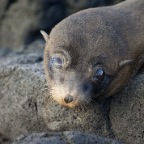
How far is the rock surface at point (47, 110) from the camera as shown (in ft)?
15.5

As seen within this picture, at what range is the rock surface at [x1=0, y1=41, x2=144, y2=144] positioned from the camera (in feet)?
15.5

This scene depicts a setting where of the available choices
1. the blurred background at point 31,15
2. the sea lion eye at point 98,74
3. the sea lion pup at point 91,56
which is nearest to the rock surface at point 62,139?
the sea lion pup at point 91,56

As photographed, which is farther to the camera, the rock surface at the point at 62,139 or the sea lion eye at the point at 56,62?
the sea lion eye at the point at 56,62

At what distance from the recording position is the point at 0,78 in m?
5.37

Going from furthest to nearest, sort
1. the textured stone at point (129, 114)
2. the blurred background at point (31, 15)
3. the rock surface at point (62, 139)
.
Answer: the blurred background at point (31, 15) < the textured stone at point (129, 114) < the rock surface at point (62, 139)

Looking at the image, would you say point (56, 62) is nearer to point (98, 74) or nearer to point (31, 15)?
point (98, 74)

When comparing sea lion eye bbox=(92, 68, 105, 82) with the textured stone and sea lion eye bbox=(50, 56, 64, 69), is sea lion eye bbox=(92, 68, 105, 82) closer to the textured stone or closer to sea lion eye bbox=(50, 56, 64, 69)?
sea lion eye bbox=(50, 56, 64, 69)

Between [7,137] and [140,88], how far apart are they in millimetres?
1537

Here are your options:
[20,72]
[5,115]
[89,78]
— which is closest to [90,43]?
[89,78]

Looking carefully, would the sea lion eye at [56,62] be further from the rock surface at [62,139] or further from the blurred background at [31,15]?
the blurred background at [31,15]

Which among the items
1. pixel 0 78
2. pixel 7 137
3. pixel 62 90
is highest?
pixel 62 90

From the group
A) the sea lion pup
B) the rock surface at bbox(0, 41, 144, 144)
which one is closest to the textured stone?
the rock surface at bbox(0, 41, 144, 144)

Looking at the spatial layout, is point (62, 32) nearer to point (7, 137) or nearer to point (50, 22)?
point (7, 137)

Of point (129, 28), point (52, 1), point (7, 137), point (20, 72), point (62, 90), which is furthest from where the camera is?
point (52, 1)
